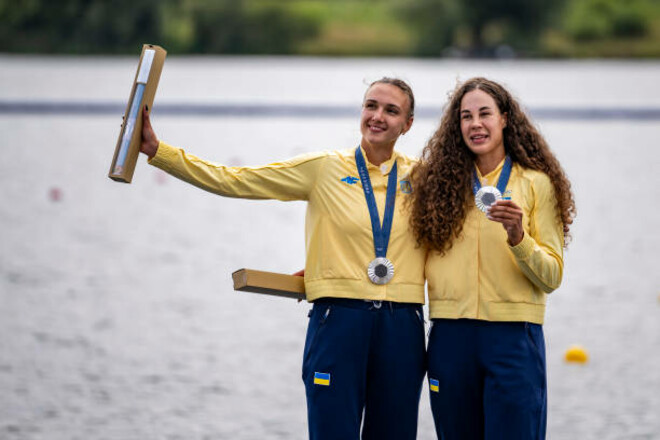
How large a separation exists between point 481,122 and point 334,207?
53 cm

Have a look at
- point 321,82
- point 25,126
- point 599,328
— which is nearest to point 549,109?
point 321,82

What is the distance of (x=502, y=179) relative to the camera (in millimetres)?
3191

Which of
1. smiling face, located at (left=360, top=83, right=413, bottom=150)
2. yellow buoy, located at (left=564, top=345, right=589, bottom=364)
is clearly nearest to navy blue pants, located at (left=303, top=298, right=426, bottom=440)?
smiling face, located at (left=360, top=83, right=413, bottom=150)

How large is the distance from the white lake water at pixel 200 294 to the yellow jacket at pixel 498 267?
444mm

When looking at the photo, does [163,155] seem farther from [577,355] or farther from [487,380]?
[577,355]

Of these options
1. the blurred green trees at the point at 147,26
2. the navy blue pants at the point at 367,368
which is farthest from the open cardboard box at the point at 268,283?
the blurred green trees at the point at 147,26

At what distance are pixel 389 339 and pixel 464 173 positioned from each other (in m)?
0.57

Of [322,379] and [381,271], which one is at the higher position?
[381,271]

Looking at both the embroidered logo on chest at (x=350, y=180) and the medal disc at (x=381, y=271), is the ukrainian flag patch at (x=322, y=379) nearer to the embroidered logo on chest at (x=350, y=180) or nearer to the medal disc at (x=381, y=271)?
the medal disc at (x=381, y=271)

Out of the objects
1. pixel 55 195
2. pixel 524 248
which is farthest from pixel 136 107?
pixel 55 195

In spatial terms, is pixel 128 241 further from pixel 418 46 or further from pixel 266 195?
pixel 418 46

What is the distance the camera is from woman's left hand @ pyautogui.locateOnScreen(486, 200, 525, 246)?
9.62ft

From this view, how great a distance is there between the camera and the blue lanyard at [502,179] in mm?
3184

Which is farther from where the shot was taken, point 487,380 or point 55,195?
point 55,195
